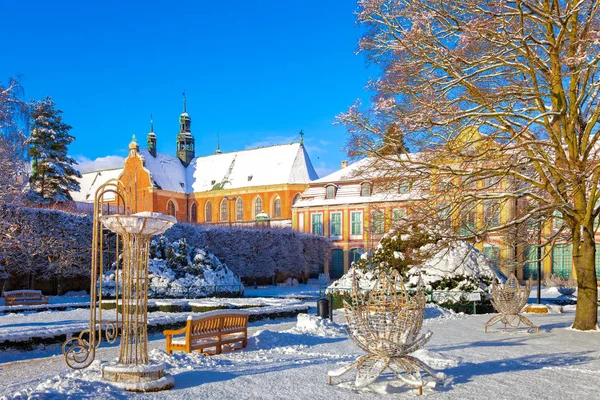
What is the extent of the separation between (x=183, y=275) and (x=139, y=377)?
17.8 m

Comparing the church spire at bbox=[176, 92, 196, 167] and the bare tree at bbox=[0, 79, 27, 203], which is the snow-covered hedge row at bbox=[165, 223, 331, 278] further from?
the church spire at bbox=[176, 92, 196, 167]

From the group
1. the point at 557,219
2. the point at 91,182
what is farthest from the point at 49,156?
the point at 557,219

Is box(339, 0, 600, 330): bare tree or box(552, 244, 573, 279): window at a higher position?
box(339, 0, 600, 330): bare tree

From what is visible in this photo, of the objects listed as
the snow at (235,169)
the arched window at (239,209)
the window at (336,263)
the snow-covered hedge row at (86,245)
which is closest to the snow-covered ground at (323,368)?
the snow-covered hedge row at (86,245)

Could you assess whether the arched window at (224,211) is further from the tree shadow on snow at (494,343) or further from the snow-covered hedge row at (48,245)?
the tree shadow on snow at (494,343)

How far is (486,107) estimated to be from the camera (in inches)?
505

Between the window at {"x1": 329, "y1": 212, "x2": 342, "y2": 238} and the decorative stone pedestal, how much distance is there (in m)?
37.6

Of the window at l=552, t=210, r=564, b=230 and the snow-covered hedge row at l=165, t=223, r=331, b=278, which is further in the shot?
the snow-covered hedge row at l=165, t=223, r=331, b=278

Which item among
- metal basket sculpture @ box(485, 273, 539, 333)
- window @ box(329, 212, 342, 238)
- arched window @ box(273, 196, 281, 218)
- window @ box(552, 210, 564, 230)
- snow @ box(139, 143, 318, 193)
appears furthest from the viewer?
snow @ box(139, 143, 318, 193)

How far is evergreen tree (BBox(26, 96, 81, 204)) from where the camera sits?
38.2 metres

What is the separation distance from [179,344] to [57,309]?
417 inches

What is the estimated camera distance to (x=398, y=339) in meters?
8.01

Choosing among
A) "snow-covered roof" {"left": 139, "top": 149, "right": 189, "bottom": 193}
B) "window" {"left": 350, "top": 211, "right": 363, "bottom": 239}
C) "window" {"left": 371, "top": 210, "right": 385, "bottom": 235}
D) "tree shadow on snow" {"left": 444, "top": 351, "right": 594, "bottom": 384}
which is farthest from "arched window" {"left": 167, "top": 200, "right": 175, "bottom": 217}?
"tree shadow on snow" {"left": 444, "top": 351, "right": 594, "bottom": 384}

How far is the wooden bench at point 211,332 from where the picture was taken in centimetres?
1051
